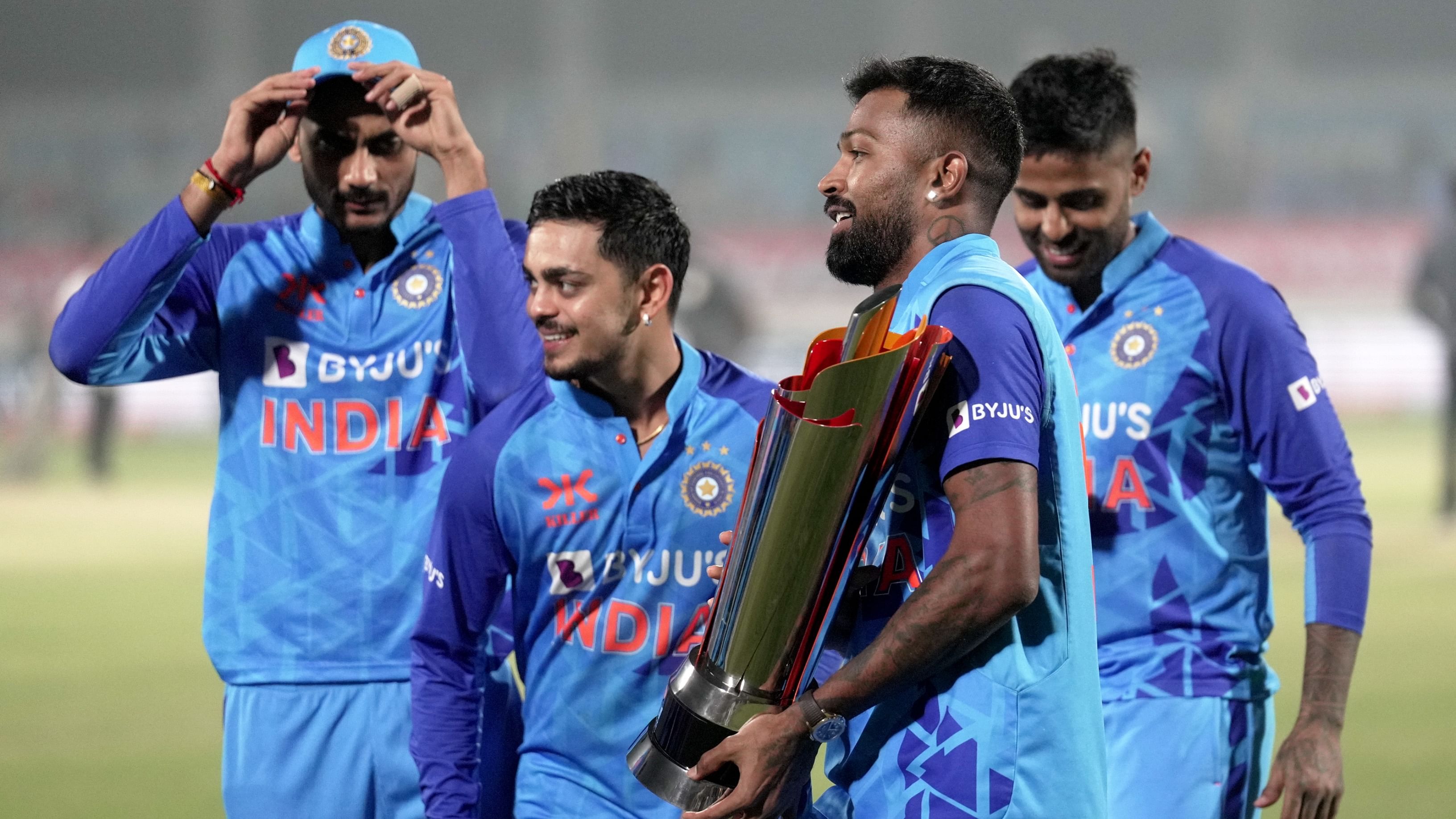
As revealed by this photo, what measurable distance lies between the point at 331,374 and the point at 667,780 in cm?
143

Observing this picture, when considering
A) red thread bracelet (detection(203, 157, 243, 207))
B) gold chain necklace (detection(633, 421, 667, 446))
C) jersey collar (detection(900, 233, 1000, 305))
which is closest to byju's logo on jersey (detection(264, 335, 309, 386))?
red thread bracelet (detection(203, 157, 243, 207))

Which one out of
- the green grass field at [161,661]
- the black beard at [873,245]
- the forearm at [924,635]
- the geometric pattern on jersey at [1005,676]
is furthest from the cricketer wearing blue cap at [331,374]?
the green grass field at [161,661]

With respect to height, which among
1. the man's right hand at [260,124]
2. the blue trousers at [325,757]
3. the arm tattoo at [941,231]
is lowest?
the blue trousers at [325,757]

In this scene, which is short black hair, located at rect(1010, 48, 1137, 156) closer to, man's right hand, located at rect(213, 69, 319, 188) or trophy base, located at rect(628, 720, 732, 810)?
man's right hand, located at rect(213, 69, 319, 188)

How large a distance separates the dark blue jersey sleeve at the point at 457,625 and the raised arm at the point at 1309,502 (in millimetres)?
1337

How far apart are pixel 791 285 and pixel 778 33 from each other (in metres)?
8.98

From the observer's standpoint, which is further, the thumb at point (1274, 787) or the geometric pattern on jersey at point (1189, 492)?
the geometric pattern on jersey at point (1189, 492)

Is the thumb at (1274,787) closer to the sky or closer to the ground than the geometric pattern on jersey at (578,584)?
closer to the ground

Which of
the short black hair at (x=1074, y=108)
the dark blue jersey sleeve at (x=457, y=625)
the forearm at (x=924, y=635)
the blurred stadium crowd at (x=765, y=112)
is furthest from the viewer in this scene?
the blurred stadium crowd at (x=765, y=112)

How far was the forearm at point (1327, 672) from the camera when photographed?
2.46 metres

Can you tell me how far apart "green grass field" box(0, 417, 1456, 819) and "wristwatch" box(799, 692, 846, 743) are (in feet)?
12.0

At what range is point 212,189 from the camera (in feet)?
8.87

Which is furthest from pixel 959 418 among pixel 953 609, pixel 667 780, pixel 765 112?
pixel 765 112

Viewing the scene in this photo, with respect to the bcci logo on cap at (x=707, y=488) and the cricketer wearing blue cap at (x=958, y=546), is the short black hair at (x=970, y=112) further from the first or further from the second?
the bcci logo on cap at (x=707, y=488)
